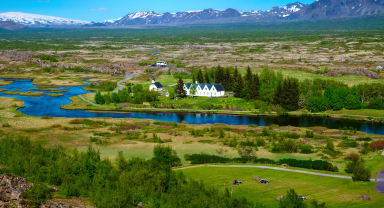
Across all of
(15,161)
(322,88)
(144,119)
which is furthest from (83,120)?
(322,88)

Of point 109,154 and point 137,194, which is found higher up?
point 137,194

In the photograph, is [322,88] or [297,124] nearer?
[297,124]

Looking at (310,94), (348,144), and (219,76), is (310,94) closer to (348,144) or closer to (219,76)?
(219,76)

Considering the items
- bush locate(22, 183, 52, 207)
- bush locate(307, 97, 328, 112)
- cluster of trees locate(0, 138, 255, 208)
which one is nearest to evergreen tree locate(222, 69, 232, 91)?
bush locate(307, 97, 328, 112)

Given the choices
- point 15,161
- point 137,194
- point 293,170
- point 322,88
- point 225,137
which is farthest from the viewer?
point 322,88

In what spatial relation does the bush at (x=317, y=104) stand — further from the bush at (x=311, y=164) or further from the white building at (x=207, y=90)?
the bush at (x=311, y=164)

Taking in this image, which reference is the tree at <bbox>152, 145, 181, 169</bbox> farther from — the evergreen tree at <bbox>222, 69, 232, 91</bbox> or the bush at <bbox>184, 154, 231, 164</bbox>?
the evergreen tree at <bbox>222, 69, 232, 91</bbox>

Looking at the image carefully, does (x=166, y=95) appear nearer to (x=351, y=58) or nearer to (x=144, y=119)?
(x=144, y=119)
